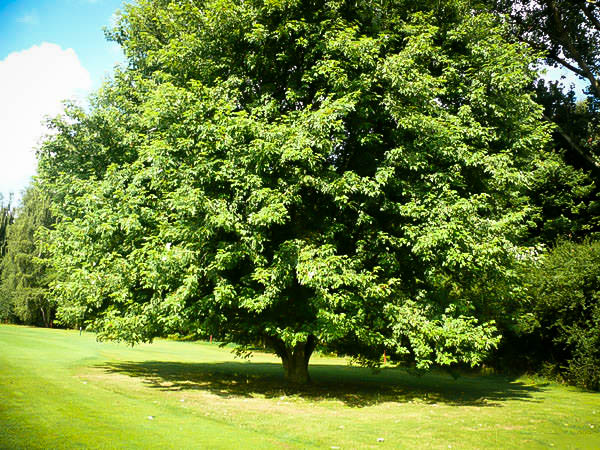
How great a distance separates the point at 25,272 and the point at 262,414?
56.0m

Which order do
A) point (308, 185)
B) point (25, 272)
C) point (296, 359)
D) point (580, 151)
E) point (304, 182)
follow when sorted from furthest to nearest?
1. point (25, 272)
2. point (580, 151)
3. point (296, 359)
4. point (308, 185)
5. point (304, 182)

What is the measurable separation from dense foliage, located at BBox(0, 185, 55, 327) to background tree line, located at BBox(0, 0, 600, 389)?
43.1 meters

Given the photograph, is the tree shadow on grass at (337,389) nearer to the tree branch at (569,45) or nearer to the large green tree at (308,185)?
the large green tree at (308,185)

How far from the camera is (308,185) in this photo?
12867 mm

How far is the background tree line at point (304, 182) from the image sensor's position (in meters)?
12.5

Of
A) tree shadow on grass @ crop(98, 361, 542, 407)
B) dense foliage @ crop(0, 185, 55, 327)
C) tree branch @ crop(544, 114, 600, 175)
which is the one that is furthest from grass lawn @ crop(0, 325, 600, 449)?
dense foliage @ crop(0, 185, 55, 327)

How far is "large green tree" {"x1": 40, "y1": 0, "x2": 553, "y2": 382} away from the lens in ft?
41.1

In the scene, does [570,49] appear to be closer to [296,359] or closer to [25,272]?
[296,359]

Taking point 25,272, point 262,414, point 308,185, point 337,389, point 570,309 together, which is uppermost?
point 308,185

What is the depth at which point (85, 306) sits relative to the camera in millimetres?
15047

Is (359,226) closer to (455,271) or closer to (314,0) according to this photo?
(455,271)

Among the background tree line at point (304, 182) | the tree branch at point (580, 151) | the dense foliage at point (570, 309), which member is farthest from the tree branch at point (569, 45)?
the dense foliage at point (570, 309)

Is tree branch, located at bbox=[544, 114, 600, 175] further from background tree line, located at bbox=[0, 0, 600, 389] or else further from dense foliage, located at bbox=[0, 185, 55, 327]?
dense foliage, located at bbox=[0, 185, 55, 327]

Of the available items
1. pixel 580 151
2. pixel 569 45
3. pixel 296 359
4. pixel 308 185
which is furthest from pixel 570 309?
pixel 569 45
